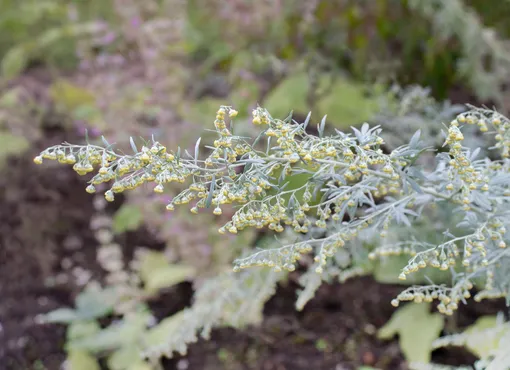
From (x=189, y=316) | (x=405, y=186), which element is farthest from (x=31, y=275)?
(x=405, y=186)

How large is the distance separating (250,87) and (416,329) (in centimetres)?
127

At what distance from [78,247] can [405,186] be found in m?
2.09

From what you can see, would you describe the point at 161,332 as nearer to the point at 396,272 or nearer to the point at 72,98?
the point at 396,272

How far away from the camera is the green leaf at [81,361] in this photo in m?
1.74

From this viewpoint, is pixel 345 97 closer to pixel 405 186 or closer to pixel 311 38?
pixel 311 38

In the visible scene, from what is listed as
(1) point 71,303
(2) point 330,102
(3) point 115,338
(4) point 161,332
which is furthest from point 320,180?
Result: (1) point 71,303

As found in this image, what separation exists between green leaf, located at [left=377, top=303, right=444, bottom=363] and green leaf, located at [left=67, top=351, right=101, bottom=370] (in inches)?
38.1

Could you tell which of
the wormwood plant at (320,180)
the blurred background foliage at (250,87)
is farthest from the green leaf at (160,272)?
the wormwood plant at (320,180)

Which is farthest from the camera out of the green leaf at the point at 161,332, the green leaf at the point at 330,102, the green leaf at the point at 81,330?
the green leaf at the point at 330,102

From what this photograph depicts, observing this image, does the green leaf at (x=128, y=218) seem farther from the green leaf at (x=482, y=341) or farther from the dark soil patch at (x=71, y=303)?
the green leaf at (x=482, y=341)

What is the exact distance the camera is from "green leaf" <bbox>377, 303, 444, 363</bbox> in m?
1.52

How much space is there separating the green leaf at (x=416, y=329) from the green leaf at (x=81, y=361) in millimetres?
967

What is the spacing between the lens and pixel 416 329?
5.16ft

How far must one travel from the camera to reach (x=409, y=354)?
1.52 m
